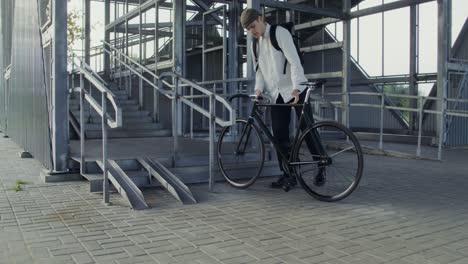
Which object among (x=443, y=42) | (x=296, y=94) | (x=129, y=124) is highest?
(x=443, y=42)

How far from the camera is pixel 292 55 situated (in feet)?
15.2

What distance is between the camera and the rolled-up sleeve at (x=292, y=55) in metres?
4.59

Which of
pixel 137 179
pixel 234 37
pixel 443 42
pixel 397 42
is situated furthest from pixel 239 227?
pixel 397 42

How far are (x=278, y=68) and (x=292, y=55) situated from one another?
24 centimetres

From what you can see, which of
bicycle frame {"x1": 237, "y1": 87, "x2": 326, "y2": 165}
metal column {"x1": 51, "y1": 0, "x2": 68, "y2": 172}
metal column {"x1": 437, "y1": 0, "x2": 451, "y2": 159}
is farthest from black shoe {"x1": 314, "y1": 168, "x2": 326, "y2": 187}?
metal column {"x1": 437, "y1": 0, "x2": 451, "y2": 159}

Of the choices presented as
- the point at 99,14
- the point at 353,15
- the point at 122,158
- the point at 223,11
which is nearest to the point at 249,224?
the point at 122,158

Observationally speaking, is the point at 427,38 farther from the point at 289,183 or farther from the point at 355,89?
the point at 289,183

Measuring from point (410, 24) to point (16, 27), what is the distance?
992 cm

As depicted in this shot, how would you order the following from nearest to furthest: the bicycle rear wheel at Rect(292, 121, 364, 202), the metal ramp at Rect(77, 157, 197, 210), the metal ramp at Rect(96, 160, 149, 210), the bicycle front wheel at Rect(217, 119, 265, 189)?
1. the metal ramp at Rect(96, 160, 149, 210)
2. the metal ramp at Rect(77, 157, 197, 210)
3. the bicycle rear wheel at Rect(292, 121, 364, 202)
4. the bicycle front wheel at Rect(217, 119, 265, 189)

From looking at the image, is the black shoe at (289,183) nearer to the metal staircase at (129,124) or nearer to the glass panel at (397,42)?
the metal staircase at (129,124)

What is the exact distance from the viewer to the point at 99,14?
42.3ft

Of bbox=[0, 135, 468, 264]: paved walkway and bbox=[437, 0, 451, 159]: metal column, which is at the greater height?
bbox=[437, 0, 451, 159]: metal column

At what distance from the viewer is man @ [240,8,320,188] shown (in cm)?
463

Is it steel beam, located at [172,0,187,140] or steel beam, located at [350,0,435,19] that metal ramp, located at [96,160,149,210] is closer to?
steel beam, located at [172,0,187,140]
